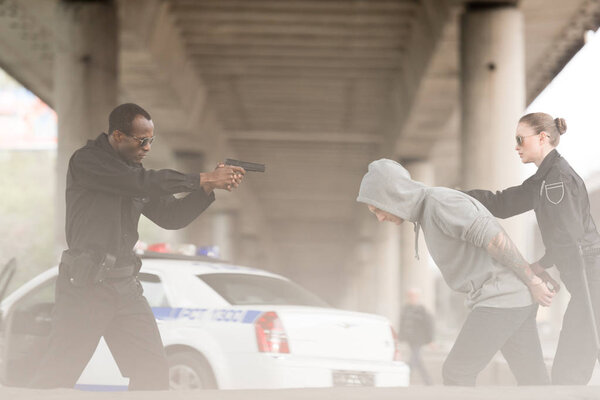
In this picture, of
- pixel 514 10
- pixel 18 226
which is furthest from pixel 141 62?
pixel 18 226

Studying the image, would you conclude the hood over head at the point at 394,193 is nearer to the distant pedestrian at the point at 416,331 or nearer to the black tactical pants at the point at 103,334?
the black tactical pants at the point at 103,334

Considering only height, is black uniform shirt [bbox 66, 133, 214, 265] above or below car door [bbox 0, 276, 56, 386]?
above

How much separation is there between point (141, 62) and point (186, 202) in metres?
16.8

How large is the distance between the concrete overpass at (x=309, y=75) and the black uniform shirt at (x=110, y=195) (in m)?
12.2

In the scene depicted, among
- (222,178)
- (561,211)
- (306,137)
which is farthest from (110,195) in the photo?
(306,137)

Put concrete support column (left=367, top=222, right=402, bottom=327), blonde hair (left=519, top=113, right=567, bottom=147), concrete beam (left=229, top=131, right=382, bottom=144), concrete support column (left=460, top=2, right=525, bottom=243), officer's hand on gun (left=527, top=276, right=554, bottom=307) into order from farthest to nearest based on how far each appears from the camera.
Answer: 1. concrete support column (left=367, top=222, right=402, bottom=327)
2. concrete beam (left=229, top=131, right=382, bottom=144)
3. concrete support column (left=460, top=2, right=525, bottom=243)
4. blonde hair (left=519, top=113, right=567, bottom=147)
5. officer's hand on gun (left=527, top=276, right=554, bottom=307)

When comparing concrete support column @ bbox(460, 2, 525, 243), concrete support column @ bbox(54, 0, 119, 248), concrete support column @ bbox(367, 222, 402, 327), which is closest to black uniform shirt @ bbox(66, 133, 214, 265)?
concrete support column @ bbox(54, 0, 119, 248)

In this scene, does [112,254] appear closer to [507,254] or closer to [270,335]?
[507,254]

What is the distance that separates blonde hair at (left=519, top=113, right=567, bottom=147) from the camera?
5801 mm

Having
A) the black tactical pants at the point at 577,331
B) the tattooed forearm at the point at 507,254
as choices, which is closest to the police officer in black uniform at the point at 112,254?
the tattooed forearm at the point at 507,254

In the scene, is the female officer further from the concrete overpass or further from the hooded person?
the concrete overpass

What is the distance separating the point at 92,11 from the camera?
1800 cm

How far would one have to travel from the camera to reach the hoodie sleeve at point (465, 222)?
5301mm

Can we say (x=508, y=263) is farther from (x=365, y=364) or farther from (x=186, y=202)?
(x=365, y=364)
